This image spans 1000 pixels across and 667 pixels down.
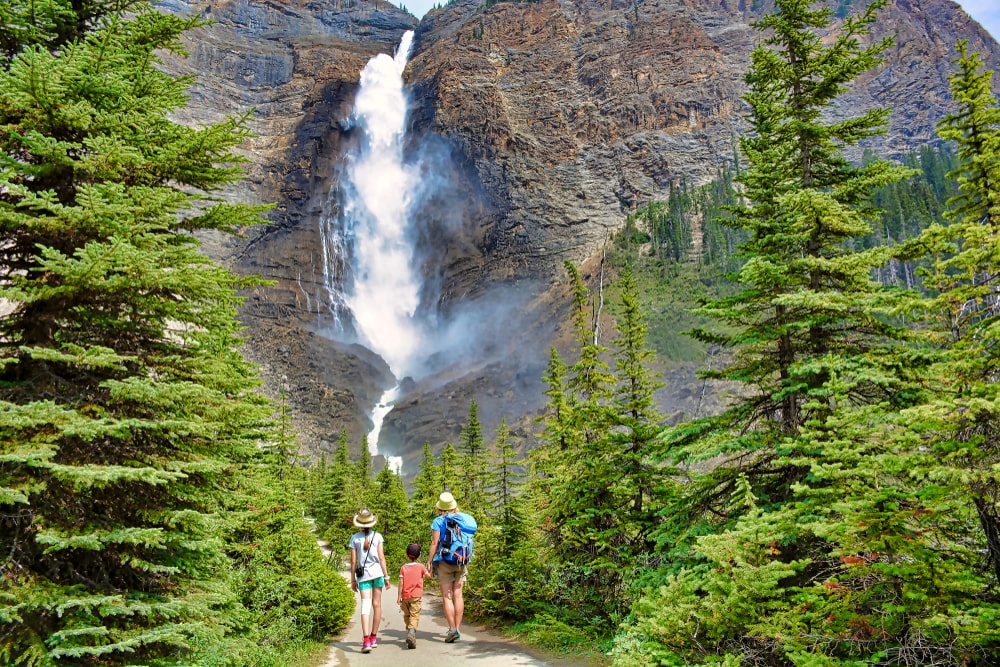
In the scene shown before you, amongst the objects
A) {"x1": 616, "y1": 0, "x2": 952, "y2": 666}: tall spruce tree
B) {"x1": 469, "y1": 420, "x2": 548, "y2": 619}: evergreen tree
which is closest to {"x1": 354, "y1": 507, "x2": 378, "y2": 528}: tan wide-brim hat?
{"x1": 616, "y1": 0, "x2": 952, "y2": 666}: tall spruce tree

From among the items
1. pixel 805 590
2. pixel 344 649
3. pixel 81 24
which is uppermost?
pixel 81 24

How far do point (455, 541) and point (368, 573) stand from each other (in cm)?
138

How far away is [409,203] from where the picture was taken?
370 ft

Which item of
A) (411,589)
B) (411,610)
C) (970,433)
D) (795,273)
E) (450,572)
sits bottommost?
(411,610)

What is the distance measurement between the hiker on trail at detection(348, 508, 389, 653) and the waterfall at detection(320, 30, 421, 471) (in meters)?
88.8

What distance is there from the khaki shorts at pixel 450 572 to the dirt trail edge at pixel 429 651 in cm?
99

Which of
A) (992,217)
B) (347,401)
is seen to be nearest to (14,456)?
(992,217)

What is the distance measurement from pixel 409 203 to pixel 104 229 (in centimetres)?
11113

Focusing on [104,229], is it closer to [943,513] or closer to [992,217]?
[943,513]

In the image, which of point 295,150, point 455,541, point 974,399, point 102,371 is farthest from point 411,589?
point 295,150

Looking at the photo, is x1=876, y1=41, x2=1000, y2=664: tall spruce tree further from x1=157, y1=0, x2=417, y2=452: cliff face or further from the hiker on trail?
x1=157, y1=0, x2=417, y2=452: cliff face

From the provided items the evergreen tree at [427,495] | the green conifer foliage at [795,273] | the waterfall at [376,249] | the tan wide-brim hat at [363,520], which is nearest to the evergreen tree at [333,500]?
the evergreen tree at [427,495]

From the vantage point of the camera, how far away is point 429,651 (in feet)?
27.9

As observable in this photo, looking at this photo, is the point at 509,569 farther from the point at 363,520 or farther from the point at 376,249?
the point at 376,249
